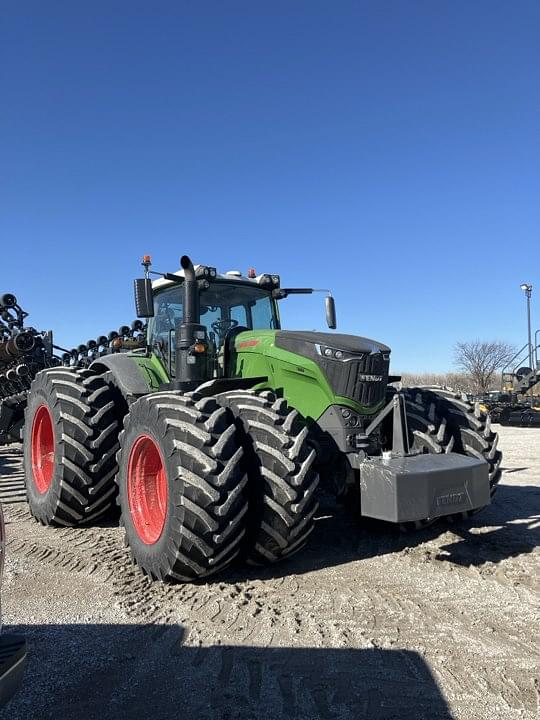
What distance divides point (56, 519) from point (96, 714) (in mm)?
3461

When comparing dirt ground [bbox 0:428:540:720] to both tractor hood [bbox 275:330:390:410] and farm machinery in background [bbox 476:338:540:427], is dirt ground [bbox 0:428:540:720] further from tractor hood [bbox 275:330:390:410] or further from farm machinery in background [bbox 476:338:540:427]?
farm machinery in background [bbox 476:338:540:427]

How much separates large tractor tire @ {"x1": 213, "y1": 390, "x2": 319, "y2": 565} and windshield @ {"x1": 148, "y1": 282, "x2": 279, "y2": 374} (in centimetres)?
180

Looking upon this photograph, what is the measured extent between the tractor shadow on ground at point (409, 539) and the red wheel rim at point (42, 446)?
323cm

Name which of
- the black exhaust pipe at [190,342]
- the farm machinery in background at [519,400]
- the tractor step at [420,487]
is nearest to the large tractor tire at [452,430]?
the tractor step at [420,487]

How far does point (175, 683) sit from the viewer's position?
284cm

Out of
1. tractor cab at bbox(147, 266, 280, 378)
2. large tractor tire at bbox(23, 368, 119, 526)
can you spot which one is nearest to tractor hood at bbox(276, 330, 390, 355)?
tractor cab at bbox(147, 266, 280, 378)

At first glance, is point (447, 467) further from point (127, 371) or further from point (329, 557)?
point (127, 371)

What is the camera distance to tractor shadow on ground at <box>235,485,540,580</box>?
469cm

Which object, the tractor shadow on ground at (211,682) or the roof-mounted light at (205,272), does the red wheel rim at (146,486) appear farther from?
the roof-mounted light at (205,272)

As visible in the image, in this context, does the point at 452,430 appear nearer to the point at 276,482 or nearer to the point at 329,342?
the point at 329,342

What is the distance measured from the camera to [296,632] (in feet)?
11.1

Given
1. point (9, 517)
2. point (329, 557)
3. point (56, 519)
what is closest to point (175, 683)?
point (329, 557)

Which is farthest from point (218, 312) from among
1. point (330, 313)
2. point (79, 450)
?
point (79, 450)

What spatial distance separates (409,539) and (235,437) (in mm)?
2272
